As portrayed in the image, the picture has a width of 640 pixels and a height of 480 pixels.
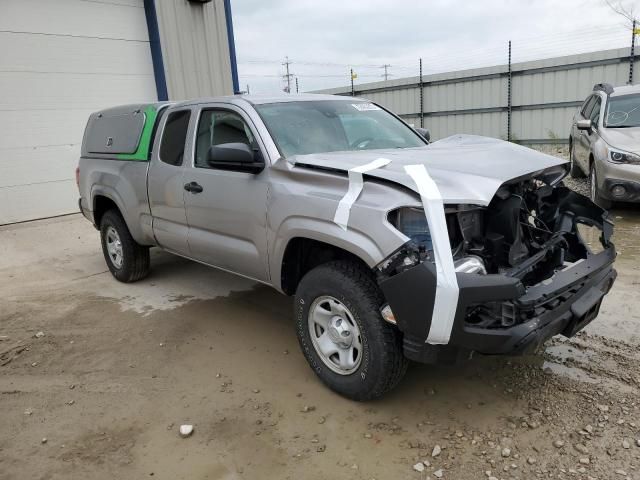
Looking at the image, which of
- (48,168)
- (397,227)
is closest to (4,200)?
(48,168)

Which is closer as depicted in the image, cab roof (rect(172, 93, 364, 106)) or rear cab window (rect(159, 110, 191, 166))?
cab roof (rect(172, 93, 364, 106))

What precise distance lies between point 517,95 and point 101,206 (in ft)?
41.4

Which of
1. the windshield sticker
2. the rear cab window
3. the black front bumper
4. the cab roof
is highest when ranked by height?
the cab roof

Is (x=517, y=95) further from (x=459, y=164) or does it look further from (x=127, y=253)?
(x=459, y=164)

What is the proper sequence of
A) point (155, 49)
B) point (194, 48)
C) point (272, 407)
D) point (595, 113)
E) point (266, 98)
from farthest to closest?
point (194, 48) → point (155, 49) → point (595, 113) → point (266, 98) → point (272, 407)

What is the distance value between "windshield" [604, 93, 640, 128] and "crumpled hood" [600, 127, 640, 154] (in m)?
0.21

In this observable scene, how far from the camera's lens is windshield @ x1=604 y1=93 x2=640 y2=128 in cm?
748

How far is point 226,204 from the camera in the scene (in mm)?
3885

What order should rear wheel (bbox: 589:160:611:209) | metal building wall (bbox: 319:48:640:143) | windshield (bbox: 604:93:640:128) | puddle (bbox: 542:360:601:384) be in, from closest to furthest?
puddle (bbox: 542:360:601:384) < rear wheel (bbox: 589:160:611:209) < windshield (bbox: 604:93:640:128) < metal building wall (bbox: 319:48:640:143)

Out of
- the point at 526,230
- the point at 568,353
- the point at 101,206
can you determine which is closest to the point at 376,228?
the point at 526,230

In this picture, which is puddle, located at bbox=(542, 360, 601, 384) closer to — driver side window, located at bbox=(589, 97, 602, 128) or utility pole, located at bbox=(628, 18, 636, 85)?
driver side window, located at bbox=(589, 97, 602, 128)

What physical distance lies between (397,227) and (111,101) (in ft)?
30.5

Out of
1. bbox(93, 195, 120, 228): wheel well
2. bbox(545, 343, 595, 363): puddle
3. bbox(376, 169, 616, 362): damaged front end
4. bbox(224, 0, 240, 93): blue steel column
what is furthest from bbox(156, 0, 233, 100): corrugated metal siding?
bbox(545, 343, 595, 363): puddle

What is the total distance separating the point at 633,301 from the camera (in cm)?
441
